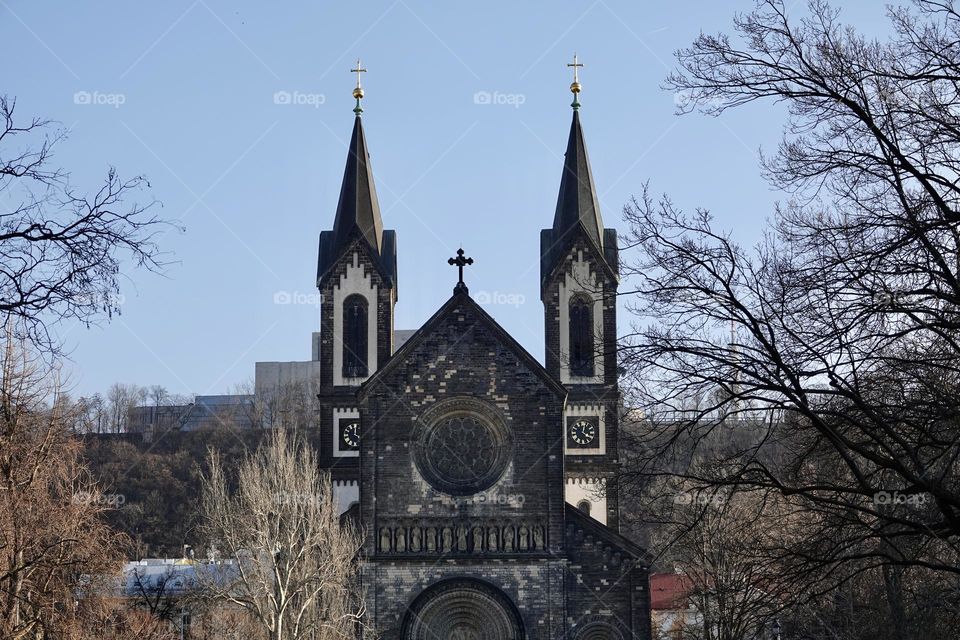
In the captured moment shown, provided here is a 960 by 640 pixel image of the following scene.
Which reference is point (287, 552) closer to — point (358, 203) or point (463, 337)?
point (463, 337)

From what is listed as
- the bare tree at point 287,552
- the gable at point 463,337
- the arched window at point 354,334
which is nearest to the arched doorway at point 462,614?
the bare tree at point 287,552

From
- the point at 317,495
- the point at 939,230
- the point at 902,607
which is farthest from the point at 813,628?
the point at 939,230

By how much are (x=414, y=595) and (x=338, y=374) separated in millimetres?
9930

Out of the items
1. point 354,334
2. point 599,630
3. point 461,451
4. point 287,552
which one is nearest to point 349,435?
point 354,334

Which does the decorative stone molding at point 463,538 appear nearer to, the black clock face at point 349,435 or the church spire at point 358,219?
the black clock face at point 349,435

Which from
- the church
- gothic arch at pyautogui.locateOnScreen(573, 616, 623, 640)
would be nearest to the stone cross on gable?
the church

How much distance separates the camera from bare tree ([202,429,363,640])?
35594 mm

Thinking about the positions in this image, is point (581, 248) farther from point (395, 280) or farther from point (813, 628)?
point (813, 628)

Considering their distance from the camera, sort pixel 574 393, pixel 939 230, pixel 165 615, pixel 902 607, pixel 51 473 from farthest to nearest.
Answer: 1. pixel 574 393
2. pixel 165 615
3. pixel 902 607
4. pixel 51 473
5. pixel 939 230

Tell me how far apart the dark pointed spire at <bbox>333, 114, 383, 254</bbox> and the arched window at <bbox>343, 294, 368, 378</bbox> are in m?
2.05

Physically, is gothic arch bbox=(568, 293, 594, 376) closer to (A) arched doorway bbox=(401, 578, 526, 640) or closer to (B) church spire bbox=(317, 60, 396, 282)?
(B) church spire bbox=(317, 60, 396, 282)

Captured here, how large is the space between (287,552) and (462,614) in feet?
26.0

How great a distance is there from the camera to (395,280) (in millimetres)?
51938

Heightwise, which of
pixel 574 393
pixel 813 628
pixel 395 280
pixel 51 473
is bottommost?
pixel 813 628
